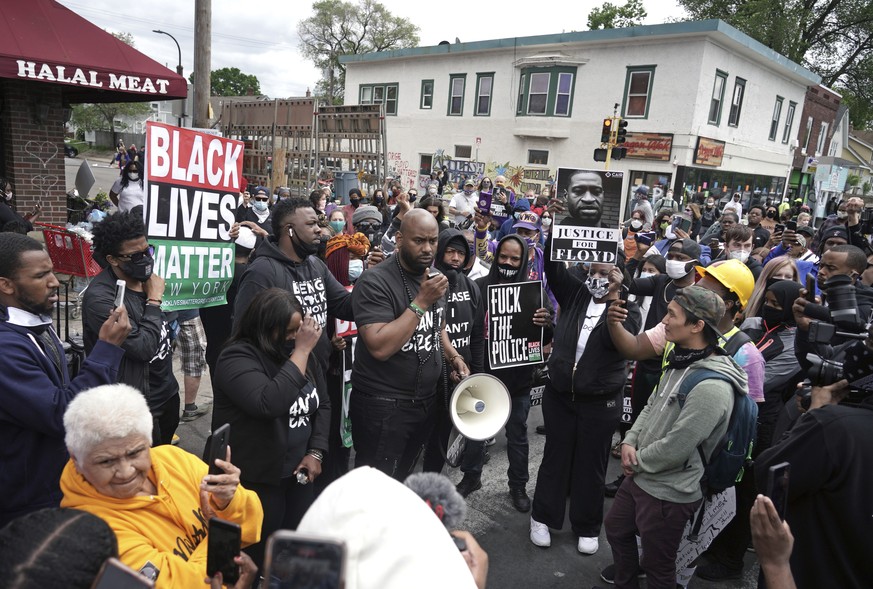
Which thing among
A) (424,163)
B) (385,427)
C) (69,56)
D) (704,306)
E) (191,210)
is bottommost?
(385,427)

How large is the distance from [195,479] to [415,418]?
1496 millimetres

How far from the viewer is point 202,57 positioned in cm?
839

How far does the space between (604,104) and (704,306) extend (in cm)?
2093

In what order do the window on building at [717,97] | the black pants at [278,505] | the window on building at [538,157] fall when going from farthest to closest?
the window on building at [538,157] < the window on building at [717,97] < the black pants at [278,505]

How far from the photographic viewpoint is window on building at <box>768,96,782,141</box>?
2466cm

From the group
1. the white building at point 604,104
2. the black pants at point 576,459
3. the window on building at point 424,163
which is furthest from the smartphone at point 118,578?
the window on building at point 424,163

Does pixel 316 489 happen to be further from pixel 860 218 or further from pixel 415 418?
pixel 860 218

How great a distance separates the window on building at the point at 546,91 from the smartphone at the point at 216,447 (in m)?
23.0

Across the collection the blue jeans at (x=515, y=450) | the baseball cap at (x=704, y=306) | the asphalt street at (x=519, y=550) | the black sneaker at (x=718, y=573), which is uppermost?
the baseball cap at (x=704, y=306)

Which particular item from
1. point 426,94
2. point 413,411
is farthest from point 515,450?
point 426,94

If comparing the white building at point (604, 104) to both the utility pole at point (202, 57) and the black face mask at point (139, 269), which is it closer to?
the utility pole at point (202, 57)

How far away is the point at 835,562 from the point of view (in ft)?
6.36

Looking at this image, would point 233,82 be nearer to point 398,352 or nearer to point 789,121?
point 789,121

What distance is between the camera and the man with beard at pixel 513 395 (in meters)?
4.48
